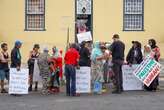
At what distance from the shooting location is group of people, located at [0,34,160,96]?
826 inches

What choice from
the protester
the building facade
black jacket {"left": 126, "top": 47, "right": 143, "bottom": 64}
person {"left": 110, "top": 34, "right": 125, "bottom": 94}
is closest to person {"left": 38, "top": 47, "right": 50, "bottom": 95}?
the protester

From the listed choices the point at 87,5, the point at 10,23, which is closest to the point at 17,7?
the point at 10,23

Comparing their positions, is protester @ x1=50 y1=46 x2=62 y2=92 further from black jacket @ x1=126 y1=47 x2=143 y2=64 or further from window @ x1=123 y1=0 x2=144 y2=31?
window @ x1=123 y1=0 x2=144 y2=31

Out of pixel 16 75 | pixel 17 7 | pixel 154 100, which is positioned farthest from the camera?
pixel 17 7

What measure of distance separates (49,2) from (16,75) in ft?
38.4

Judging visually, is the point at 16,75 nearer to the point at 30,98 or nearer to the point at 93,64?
the point at 30,98

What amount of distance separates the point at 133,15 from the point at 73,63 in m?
12.7

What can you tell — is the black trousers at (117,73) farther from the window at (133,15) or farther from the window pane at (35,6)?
the window pane at (35,6)

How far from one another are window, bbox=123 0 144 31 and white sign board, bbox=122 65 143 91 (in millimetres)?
10318

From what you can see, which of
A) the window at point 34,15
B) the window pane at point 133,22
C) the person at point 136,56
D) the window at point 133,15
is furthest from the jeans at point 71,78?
the window pane at point 133,22

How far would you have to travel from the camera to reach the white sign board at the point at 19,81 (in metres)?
21.1

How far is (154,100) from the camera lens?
19.5 metres

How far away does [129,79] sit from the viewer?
74.0ft

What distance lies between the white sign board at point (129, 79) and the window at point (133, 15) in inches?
406
